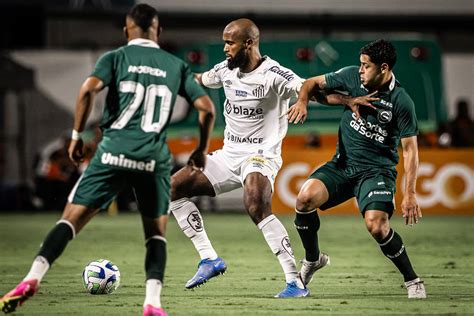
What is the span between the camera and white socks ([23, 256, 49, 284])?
7727mm

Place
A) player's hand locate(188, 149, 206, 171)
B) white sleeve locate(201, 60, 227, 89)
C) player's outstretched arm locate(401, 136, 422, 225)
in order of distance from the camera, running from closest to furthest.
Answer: player's hand locate(188, 149, 206, 171)
player's outstretched arm locate(401, 136, 422, 225)
white sleeve locate(201, 60, 227, 89)

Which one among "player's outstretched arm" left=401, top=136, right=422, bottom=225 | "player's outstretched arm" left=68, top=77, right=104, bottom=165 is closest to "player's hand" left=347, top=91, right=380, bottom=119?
"player's outstretched arm" left=401, top=136, right=422, bottom=225

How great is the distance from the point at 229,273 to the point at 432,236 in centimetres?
624

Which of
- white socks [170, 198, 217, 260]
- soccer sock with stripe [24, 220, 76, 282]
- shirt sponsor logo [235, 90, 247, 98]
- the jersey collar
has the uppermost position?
the jersey collar

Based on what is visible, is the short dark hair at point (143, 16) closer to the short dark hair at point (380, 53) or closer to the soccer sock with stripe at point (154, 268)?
the soccer sock with stripe at point (154, 268)

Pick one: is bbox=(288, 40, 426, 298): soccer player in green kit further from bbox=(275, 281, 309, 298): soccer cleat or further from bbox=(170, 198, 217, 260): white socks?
bbox=(170, 198, 217, 260): white socks

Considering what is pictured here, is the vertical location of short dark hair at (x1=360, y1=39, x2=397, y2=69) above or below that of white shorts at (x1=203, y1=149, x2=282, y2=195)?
above

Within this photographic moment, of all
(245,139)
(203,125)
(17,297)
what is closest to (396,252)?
(245,139)

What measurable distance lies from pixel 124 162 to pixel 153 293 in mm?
974

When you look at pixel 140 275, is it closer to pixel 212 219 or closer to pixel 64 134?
pixel 212 219

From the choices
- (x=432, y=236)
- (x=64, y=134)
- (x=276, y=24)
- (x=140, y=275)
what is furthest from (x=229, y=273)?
(x=276, y=24)

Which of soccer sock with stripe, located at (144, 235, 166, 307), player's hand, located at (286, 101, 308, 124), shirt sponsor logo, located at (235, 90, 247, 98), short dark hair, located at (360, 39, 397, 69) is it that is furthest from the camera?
shirt sponsor logo, located at (235, 90, 247, 98)

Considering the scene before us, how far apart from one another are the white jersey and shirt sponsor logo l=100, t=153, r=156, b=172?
2393 mm

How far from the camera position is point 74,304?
898cm
